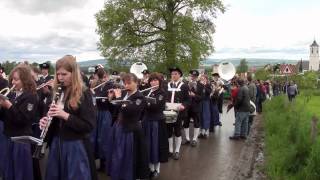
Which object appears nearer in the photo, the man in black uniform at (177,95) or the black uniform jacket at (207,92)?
the man in black uniform at (177,95)

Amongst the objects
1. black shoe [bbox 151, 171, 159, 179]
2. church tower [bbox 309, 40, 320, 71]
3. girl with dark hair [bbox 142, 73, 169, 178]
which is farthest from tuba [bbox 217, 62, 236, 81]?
church tower [bbox 309, 40, 320, 71]

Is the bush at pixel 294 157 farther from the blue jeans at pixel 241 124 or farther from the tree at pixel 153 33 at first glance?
the tree at pixel 153 33

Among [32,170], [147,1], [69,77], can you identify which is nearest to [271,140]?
[32,170]

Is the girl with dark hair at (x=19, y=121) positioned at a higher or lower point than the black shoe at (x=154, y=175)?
higher

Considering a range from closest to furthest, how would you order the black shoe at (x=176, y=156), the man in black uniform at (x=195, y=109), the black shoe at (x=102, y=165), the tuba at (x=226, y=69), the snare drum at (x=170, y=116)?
the black shoe at (x=102, y=165) < the snare drum at (x=170, y=116) < the black shoe at (x=176, y=156) < the man in black uniform at (x=195, y=109) < the tuba at (x=226, y=69)

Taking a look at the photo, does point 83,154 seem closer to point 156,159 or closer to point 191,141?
point 156,159

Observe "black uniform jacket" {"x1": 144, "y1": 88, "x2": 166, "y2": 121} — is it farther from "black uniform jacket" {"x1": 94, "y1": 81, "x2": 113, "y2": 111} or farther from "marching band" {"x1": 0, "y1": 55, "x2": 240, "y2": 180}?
"black uniform jacket" {"x1": 94, "y1": 81, "x2": 113, "y2": 111}

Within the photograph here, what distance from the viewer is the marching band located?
460 centimetres

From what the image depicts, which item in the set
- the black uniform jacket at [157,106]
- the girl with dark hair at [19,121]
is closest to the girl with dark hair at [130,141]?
the black uniform jacket at [157,106]

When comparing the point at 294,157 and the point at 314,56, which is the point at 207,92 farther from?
the point at 314,56

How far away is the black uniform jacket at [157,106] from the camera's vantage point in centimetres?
798

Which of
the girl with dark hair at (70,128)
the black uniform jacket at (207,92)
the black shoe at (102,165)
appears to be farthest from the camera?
the black uniform jacket at (207,92)

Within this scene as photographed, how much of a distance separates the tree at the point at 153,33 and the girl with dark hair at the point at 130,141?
27251 millimetres

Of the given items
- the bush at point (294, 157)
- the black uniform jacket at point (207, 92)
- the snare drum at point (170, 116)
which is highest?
the black uniform jacket at point (207, 92)
